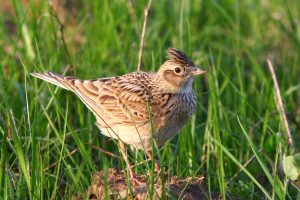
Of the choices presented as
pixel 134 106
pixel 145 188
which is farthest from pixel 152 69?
pixel 145 188

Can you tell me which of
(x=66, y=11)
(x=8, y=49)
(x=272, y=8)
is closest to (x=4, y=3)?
(x=66, y=11)

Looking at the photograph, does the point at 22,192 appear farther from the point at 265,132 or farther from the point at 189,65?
the point at 265,132

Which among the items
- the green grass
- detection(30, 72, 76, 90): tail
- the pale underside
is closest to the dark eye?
the pale underside

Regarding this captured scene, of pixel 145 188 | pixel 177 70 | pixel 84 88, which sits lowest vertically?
pixel 145 188

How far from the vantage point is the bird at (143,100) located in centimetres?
557

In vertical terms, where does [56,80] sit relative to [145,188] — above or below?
above

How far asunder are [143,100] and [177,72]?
0.36 metres

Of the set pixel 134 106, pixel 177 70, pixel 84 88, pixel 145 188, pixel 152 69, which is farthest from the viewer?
pixel 152 69

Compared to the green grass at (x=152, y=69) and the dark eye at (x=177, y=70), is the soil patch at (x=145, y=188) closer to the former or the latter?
the green grass at (x=152, y=69)

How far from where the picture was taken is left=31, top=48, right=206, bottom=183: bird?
18.3 feet

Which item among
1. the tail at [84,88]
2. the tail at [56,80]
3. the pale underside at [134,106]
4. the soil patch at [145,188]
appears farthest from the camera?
the tail at [84,88]

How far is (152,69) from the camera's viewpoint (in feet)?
A: 20.7

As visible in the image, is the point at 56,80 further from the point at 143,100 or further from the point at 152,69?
the point at 152,69

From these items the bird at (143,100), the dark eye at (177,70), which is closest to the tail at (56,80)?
the bird at (143,100)
